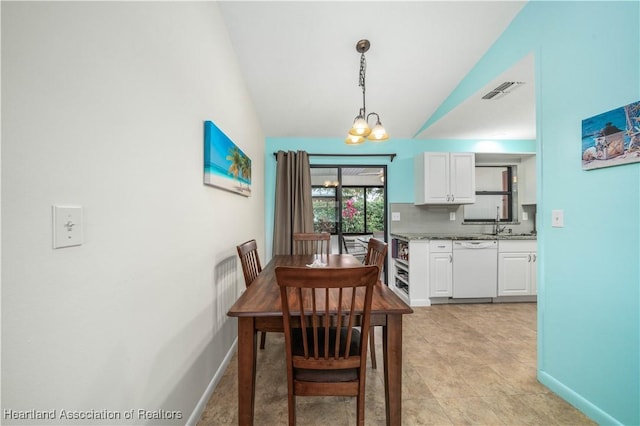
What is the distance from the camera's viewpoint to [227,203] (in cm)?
208

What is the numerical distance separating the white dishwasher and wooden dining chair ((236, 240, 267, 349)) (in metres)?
2.54

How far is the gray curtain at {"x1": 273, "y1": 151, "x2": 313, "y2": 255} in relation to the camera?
3.77 metres

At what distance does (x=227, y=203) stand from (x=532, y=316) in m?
3.58

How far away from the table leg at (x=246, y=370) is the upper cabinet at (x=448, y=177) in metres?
3.07

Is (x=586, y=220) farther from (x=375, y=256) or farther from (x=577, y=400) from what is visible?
(x=375, y=256)

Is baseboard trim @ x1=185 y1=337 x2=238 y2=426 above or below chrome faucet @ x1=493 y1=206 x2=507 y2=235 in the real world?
below

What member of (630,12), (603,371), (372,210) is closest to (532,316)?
(603,371)

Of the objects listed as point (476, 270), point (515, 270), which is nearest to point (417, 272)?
point (476, 270)

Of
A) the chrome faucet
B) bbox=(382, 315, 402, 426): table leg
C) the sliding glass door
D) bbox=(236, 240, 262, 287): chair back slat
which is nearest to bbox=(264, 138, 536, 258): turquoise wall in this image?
the sliding glass door

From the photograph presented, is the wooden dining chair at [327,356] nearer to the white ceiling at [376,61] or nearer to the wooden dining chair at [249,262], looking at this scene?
the wooden dining chair at [249,262]

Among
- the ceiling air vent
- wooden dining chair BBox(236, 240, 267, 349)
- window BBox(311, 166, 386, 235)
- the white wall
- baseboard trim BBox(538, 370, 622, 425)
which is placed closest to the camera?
the white wall

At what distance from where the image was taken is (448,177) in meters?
3.57

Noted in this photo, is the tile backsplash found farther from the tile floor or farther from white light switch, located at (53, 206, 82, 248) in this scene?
white light switch, located at (53, 206, 82, 248)

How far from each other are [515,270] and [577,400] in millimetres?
2051
